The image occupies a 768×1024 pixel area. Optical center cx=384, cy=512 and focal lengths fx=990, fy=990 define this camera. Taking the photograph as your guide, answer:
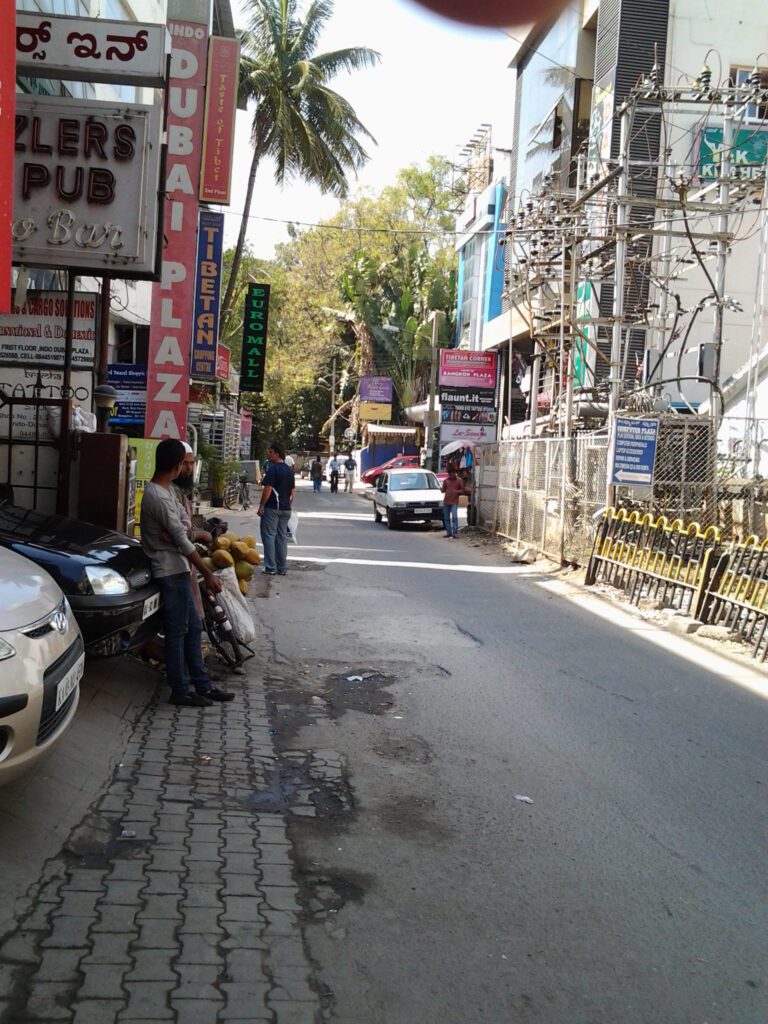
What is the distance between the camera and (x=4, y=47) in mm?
5930

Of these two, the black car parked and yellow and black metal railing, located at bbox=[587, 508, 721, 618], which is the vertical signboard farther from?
yellow and black metal railing, located at bbox=[587, 508, 721, 618]

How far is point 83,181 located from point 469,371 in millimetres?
23833

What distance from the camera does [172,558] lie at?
6.47 m

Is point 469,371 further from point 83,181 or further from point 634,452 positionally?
point 83,181

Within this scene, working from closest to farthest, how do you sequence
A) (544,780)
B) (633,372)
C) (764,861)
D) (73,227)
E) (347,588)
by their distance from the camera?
(764,861) → (544,780) → (73,227) → (347,588) → (633,372)

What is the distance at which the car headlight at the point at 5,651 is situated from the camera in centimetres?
388

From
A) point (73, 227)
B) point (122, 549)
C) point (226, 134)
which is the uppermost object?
point (226, 134)

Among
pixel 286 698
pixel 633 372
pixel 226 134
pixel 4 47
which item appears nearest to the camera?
pixel 4 47

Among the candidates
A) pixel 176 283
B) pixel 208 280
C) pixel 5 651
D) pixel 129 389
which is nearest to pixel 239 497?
pixel 208 280

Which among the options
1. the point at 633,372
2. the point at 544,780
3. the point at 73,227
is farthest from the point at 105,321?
the point at 633,372

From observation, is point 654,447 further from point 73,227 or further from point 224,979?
point 224,979

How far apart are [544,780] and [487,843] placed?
108 cm

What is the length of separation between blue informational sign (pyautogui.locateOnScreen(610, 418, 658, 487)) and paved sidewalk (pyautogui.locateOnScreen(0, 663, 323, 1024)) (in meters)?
9.67

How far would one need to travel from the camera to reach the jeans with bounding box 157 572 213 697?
649cm
